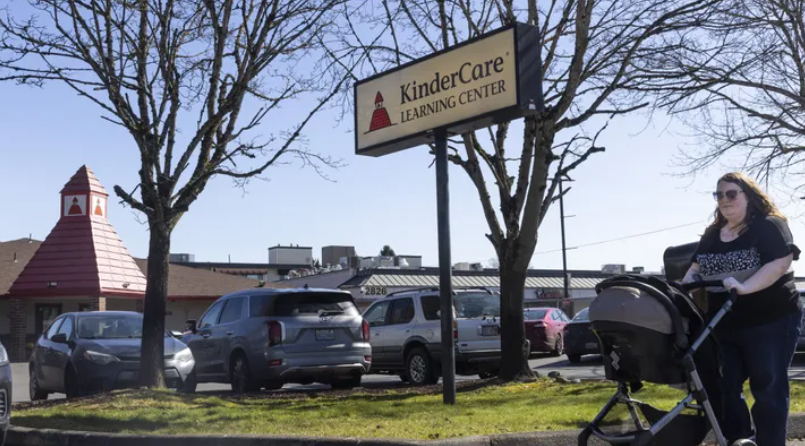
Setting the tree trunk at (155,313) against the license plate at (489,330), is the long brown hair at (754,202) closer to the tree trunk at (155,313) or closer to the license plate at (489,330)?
the tree trunk at (155,313)

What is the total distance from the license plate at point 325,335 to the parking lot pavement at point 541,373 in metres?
1.41

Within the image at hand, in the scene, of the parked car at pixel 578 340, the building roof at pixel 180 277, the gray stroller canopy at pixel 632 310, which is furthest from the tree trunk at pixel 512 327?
the building roof at pixel 180 277

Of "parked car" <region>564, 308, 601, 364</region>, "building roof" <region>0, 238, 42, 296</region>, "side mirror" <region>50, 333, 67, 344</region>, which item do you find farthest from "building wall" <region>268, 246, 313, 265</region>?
"side mirror" <region>50, 333, 67, 344</region>

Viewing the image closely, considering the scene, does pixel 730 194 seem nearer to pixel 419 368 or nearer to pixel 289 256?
pixel 419 368

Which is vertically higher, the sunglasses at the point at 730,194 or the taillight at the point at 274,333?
the sunglasses at the point at 730,194

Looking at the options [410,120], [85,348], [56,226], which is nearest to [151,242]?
[85,348]

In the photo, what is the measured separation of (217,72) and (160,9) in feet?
3.71

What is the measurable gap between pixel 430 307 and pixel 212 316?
393cm

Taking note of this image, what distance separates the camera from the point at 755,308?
17.4ft

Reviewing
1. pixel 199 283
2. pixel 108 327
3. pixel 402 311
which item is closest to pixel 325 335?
pixel 402 311

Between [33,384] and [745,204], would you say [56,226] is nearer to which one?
[33,384]

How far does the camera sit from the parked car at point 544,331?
25.3 meters

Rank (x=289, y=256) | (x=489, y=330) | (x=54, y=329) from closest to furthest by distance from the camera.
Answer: (x=54, y=329), (x=489, y=330), (x=289, y=256)

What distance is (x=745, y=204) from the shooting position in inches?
214
